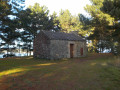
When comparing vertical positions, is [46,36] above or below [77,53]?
above

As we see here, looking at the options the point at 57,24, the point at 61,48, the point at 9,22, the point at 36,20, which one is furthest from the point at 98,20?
the point at 57,24

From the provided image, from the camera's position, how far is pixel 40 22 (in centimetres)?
3547

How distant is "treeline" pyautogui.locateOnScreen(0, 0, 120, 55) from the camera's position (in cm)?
1798

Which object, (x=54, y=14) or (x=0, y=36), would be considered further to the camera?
(x=54, y=14)

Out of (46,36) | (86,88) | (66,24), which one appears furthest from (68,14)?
(86,88)

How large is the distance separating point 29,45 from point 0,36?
40.9 feet

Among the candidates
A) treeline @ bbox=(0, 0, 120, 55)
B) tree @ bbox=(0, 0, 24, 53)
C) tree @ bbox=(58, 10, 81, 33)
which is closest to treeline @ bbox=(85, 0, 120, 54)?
treeline @ bbox=(0, 0, 120, 55)

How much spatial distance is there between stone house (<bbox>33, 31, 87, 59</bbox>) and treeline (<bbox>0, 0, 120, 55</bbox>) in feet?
12.8

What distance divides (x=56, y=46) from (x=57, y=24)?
Result: 25.0m

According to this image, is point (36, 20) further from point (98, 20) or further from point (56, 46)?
point (98, 20)

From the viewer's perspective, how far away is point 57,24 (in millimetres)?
43344

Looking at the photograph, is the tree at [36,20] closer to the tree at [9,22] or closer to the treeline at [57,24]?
the treeline at [57,24]

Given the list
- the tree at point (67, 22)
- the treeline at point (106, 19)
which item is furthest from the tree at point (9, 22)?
the tree at point (67, 22)

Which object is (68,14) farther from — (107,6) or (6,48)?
(107,6)
